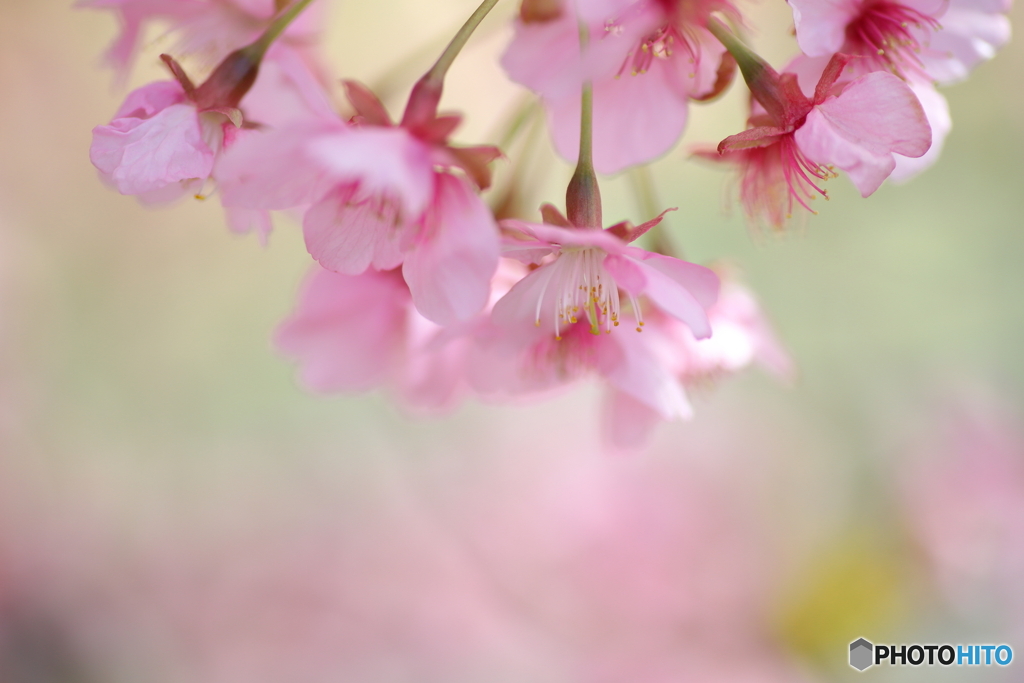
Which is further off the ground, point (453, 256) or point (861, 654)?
point (453, 256)

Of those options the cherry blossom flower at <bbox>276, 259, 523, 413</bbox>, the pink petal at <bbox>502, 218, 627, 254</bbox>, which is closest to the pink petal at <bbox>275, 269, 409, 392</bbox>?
the cherry blossom flower at <bbox>276, 259, 523, 413</bbox>

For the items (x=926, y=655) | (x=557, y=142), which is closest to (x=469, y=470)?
(x=926, y=655)

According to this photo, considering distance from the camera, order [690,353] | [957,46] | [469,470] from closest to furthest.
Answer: [957,46] → [690,353] → [469,470]

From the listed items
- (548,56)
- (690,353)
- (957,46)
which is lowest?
(690,353)

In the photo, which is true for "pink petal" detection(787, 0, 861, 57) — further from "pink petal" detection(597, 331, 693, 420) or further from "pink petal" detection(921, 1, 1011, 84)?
"pink petal" detection(597, 331, 693, 420)

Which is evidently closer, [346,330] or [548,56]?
[548,56]

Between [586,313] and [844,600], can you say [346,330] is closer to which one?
[586,313]

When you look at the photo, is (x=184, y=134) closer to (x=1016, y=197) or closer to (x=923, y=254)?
(x=923, y=254)
